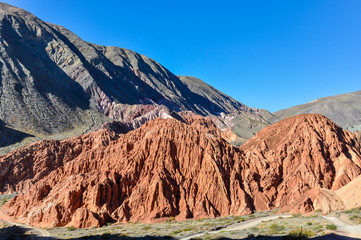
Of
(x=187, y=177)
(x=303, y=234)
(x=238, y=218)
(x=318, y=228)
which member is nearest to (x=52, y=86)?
(x=187, y=177)

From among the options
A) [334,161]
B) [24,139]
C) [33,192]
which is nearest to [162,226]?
[33,192]

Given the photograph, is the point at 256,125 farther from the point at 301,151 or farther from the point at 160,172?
the point at 160,172

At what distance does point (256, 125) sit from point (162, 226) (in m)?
166

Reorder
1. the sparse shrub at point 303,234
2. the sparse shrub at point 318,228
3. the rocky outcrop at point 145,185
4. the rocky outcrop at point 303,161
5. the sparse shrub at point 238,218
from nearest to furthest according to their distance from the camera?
the sparse shrub at point 303,234 → the sparse shrub at point 318,228 → the sparse shrub at point 238,218 → the rocky outcrop at point 145,185 → the rocky outcrop at point 303,161

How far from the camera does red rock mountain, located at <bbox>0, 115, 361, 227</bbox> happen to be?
46562 millimetres

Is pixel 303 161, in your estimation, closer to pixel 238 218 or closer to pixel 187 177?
pixel 238 218

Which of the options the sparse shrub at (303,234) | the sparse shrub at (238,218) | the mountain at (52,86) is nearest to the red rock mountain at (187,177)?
the sparse shrub at (238,218)

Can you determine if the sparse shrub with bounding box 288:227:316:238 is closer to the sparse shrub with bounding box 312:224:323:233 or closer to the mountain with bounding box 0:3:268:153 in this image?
the sparse shrub with bounding box 312:224:323:233

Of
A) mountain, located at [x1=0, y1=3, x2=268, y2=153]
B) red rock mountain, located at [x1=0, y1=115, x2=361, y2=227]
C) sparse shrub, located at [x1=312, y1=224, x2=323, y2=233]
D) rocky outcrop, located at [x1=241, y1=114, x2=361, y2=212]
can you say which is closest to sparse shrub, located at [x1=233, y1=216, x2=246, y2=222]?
red rock mountain, located at [x1=0, y1=115, x2=361, y2=227]

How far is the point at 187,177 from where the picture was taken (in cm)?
5325

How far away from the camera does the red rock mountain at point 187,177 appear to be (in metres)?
46.6

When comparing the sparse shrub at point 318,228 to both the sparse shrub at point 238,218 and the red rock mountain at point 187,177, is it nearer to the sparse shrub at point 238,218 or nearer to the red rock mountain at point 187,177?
the sparse shrub at point 238,218

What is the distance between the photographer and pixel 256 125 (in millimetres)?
197375

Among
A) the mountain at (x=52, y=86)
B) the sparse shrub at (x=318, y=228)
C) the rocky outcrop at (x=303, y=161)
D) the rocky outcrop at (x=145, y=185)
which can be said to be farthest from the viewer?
the mountain at (x=52, y=86)
